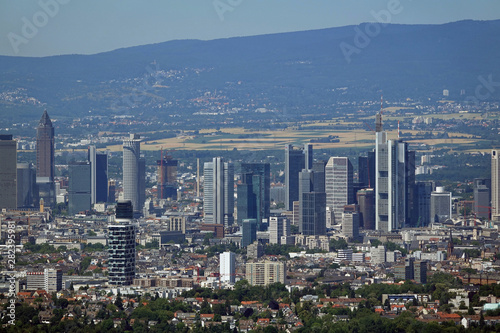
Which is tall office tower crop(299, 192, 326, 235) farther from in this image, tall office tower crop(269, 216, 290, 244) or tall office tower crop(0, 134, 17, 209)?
tall office tower crop(0, 134, 17, 209)

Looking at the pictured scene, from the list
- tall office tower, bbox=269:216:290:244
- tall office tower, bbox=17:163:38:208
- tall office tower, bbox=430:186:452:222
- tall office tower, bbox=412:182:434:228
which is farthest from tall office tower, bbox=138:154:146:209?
tall office tower, bbox=269:216:290:244

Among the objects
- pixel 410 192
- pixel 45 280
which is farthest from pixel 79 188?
pixel 45 280

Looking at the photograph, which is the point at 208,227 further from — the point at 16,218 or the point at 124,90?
the point at 124,90

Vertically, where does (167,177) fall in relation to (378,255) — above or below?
above

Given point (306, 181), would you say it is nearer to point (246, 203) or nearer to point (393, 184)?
point (246, 203)

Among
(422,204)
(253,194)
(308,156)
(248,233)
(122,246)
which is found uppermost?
(308,156)
